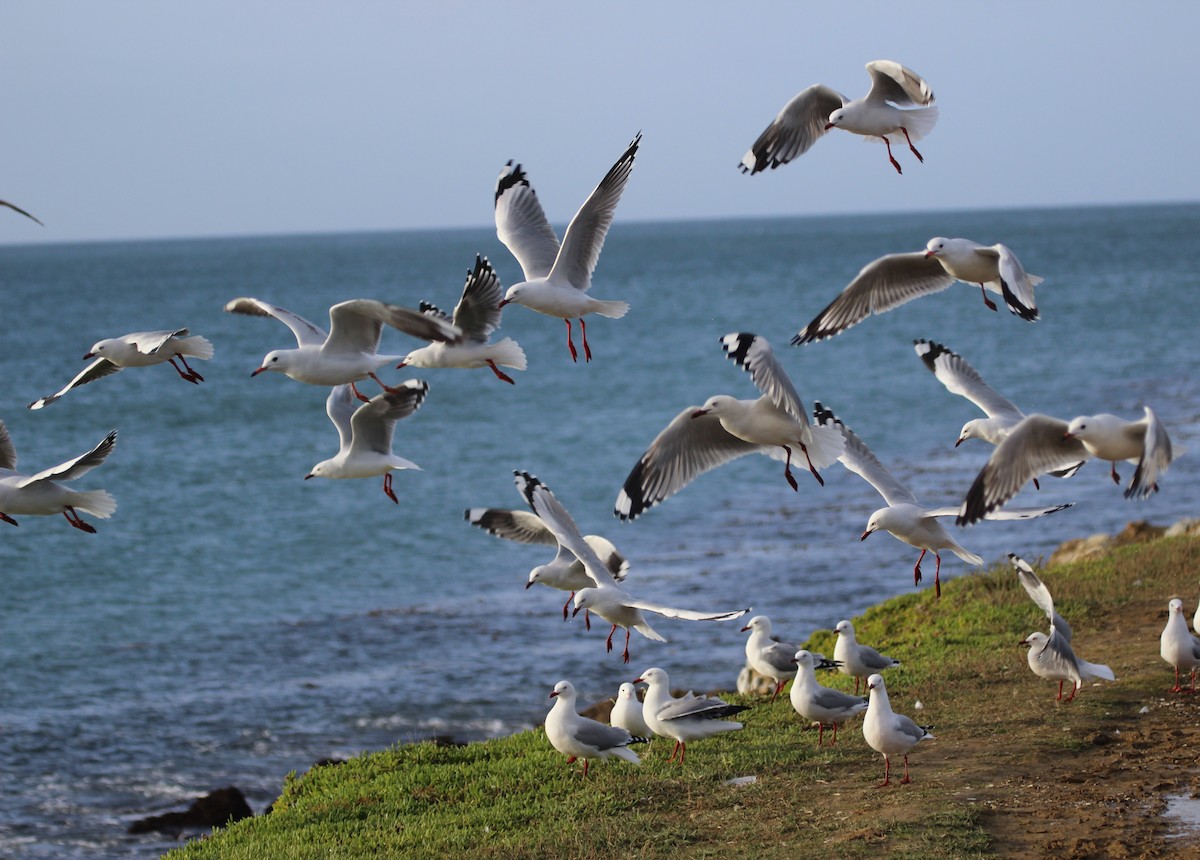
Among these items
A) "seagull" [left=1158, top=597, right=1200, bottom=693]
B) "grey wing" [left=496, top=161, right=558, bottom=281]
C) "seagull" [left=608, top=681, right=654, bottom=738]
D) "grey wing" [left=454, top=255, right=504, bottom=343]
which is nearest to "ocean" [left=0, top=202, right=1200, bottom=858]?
"seagull" [left=1158, top=597, right=1200, bottom=693]

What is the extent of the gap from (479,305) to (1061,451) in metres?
3.67

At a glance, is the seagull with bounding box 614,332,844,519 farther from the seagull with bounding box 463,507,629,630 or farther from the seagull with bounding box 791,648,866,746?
the seagull with bounding box 791,648,866,746

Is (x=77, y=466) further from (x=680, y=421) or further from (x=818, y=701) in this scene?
(x=818, y=701)

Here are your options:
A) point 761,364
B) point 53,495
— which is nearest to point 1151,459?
point 761,364

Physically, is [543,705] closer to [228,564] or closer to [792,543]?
[792,543]

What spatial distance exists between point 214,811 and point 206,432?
2865cm

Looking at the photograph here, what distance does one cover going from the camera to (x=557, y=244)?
34.5 ft

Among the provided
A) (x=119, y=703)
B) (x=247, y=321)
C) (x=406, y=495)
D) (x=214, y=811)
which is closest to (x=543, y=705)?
(x=214, y=811)

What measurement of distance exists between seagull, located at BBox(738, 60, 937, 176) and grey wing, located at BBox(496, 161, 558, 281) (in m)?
1.56

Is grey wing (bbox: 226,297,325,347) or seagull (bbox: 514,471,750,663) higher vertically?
grey wing (bbox: 226,297,325,347)

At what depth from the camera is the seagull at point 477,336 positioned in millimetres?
8836

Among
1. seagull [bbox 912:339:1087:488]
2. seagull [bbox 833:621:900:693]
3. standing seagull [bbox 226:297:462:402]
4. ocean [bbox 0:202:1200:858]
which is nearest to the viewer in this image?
standing seagull [bbox 226:297:462:402]

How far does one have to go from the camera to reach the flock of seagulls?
7.96 m

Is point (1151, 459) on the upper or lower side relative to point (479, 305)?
lower
